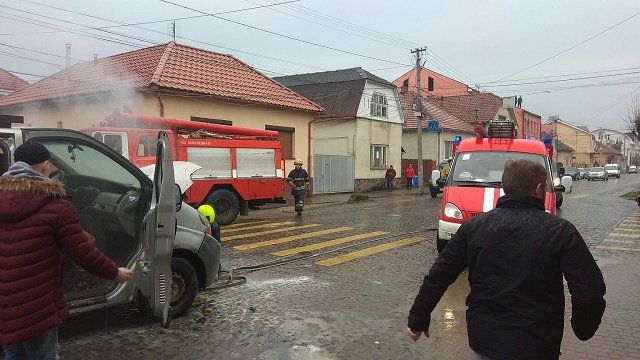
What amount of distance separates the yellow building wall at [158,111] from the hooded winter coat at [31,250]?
13.8m

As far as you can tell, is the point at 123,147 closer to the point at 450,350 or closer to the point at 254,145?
the point at 254,145

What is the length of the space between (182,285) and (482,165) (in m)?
5.62

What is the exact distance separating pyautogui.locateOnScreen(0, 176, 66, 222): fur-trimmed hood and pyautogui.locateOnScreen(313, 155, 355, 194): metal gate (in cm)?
2179

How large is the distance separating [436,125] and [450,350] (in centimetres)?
2794

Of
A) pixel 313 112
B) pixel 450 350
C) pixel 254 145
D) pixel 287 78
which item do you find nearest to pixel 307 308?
pixel 450 350

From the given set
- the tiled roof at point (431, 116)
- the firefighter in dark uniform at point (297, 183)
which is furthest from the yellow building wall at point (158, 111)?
the tiled roof at point (431, 116)

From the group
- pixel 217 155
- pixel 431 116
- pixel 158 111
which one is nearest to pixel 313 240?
pixel 217 155

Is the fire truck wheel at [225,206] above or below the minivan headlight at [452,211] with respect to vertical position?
below

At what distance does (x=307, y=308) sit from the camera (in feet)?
19.7

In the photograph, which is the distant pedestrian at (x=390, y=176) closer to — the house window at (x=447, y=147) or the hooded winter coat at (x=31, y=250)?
the house window at (x=447, y=147)

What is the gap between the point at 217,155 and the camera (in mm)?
12969

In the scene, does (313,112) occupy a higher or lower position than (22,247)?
higher

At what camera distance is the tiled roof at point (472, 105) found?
45656mm

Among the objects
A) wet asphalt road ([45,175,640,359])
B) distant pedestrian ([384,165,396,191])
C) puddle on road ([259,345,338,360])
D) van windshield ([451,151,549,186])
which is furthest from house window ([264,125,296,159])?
puddle on road ([259,345,338,360])
